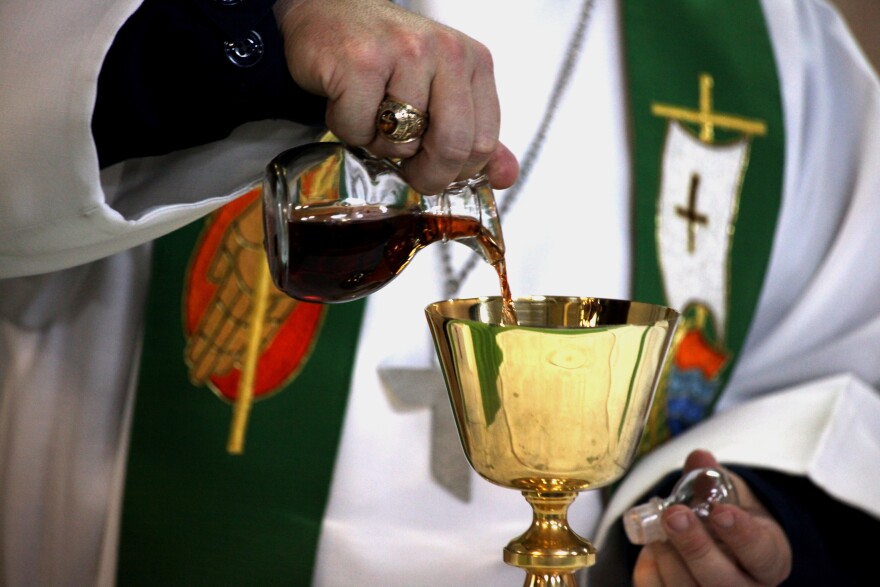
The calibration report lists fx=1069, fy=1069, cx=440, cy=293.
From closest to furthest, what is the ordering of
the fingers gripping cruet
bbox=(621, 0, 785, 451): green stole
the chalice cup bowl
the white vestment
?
the chalice cup bowl
the fingers gripping cruet
the white vestment
bbox=(621, 0, 785, 451): green stole

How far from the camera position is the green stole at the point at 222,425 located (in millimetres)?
1254

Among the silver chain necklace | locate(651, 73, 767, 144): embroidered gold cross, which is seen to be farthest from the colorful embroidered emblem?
locate(651, 73, 767, 144): embroidered gold cross

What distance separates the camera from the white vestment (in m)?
1.24

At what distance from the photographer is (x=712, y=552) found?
94 centimetres

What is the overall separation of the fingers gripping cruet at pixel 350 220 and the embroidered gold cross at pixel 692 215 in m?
0.72

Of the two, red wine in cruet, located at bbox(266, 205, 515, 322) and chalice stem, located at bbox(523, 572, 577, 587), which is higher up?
red wine in cruet, located at bbox(266, 205, 515, 322)

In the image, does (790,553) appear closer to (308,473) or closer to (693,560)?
(693,560)

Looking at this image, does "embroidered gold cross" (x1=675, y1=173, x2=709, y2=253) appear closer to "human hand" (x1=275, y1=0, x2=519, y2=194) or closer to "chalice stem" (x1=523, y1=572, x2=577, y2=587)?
"human hand" (x1=275, y1=0, x2=519, y2=194)

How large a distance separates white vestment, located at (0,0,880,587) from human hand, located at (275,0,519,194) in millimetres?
514

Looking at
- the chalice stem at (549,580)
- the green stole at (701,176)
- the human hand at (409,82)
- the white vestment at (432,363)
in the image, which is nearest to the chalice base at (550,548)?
the chalice stem at (549,580)

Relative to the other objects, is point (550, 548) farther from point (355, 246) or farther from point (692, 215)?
point (692, 215)

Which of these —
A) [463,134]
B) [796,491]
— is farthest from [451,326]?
[796,491]

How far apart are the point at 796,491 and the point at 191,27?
0.82m

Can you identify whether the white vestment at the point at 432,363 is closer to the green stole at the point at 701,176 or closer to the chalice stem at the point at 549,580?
the green stole at the point at 701,176
